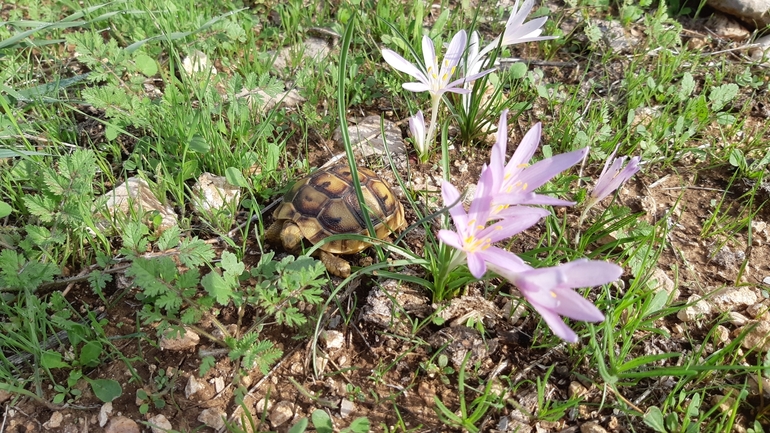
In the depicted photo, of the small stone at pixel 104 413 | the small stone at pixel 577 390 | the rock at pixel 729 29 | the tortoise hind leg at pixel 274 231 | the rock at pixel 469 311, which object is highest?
the rock at pixel 729 29

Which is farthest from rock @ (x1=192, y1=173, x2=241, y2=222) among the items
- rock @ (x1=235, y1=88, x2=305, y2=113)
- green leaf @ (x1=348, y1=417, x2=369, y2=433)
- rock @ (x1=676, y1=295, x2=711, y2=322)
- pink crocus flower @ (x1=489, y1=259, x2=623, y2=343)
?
rock @ (x1=676, y1=295, x2=711, y2=322)

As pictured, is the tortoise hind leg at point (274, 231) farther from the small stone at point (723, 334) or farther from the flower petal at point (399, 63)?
the small stone at point (723, 334)

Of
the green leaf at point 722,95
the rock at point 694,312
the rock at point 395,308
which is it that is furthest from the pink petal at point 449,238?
the green leaf at point 722,95

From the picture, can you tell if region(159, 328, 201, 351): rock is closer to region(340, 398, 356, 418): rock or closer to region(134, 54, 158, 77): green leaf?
region(340, 398, 356, 418): rock

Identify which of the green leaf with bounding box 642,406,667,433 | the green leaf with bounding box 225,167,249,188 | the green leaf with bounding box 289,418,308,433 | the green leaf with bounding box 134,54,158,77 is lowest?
the green leaf with bounding box 289,418,308,433

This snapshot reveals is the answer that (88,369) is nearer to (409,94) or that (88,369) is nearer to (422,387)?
(422,387)

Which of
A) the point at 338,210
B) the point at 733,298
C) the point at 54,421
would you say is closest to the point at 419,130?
the point at 338,210

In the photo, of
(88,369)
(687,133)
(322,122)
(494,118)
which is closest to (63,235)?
(88,369)
